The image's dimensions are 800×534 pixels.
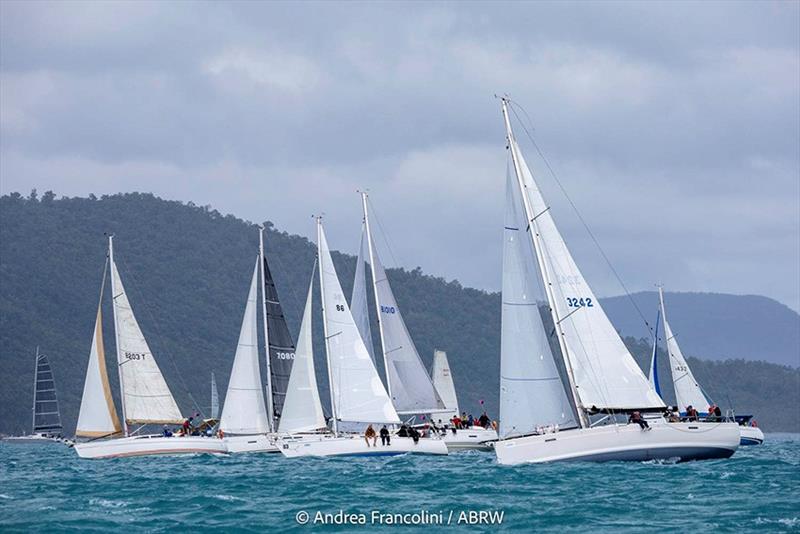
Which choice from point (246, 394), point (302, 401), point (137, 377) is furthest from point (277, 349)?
point (137, 377)

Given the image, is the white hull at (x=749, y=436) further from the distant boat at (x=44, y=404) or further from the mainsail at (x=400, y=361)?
the distant boat at (x=44, y=404)

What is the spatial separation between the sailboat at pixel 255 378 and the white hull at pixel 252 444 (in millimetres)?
187

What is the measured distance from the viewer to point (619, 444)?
4122 cm

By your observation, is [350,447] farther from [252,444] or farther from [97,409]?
[97,409]

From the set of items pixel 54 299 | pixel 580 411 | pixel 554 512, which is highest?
pixel 54 299

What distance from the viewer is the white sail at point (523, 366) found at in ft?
139

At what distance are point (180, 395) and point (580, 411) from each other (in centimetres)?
11599

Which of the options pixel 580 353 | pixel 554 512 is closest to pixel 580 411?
pixel 580 353

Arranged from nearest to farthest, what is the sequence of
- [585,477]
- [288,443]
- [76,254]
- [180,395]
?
[585,477] → [288,443] → [180,395] → [76,254]

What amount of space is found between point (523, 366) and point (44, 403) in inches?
1914

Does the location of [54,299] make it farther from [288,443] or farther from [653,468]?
[653,468]

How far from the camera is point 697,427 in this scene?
42.0 m

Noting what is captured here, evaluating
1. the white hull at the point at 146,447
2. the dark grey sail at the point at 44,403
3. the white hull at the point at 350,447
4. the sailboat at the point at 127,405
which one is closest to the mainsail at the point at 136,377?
the sailboat at the point at 127,405

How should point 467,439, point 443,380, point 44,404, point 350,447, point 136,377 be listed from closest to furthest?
point 350,447 < point 467,439 < point 136,377 < point 443,380 < point 44,404
